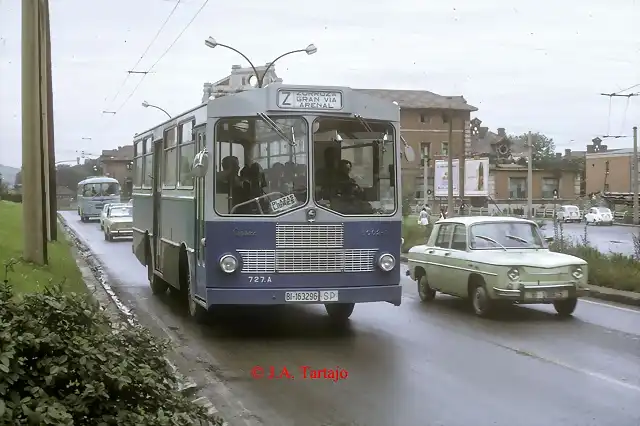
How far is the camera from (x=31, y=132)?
15.2 metres

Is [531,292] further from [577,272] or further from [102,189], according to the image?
[102,189]

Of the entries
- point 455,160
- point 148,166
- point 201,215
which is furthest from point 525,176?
point 201,215

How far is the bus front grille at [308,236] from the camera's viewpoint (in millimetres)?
10461

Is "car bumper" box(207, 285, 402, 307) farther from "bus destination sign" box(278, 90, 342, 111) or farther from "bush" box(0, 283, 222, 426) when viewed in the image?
"bush" box(0, 283, 222, 426)

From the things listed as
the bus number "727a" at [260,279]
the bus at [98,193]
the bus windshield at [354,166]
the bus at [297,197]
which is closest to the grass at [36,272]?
the bus at [297,197]

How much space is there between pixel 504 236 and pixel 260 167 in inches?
196

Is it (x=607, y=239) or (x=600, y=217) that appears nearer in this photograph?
(x=607, y=239)

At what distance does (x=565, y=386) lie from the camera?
8.10m

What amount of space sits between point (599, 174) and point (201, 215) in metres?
86.6

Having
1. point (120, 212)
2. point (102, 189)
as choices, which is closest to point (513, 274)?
point (120, 212)

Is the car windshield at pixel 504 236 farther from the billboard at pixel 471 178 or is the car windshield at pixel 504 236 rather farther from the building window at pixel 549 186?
the building window at pixel 549 186

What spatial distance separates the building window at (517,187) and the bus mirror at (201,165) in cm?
6402

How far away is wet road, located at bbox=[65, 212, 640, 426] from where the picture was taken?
708cm

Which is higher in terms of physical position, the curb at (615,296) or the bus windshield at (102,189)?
the bus windshield at (102,189)
